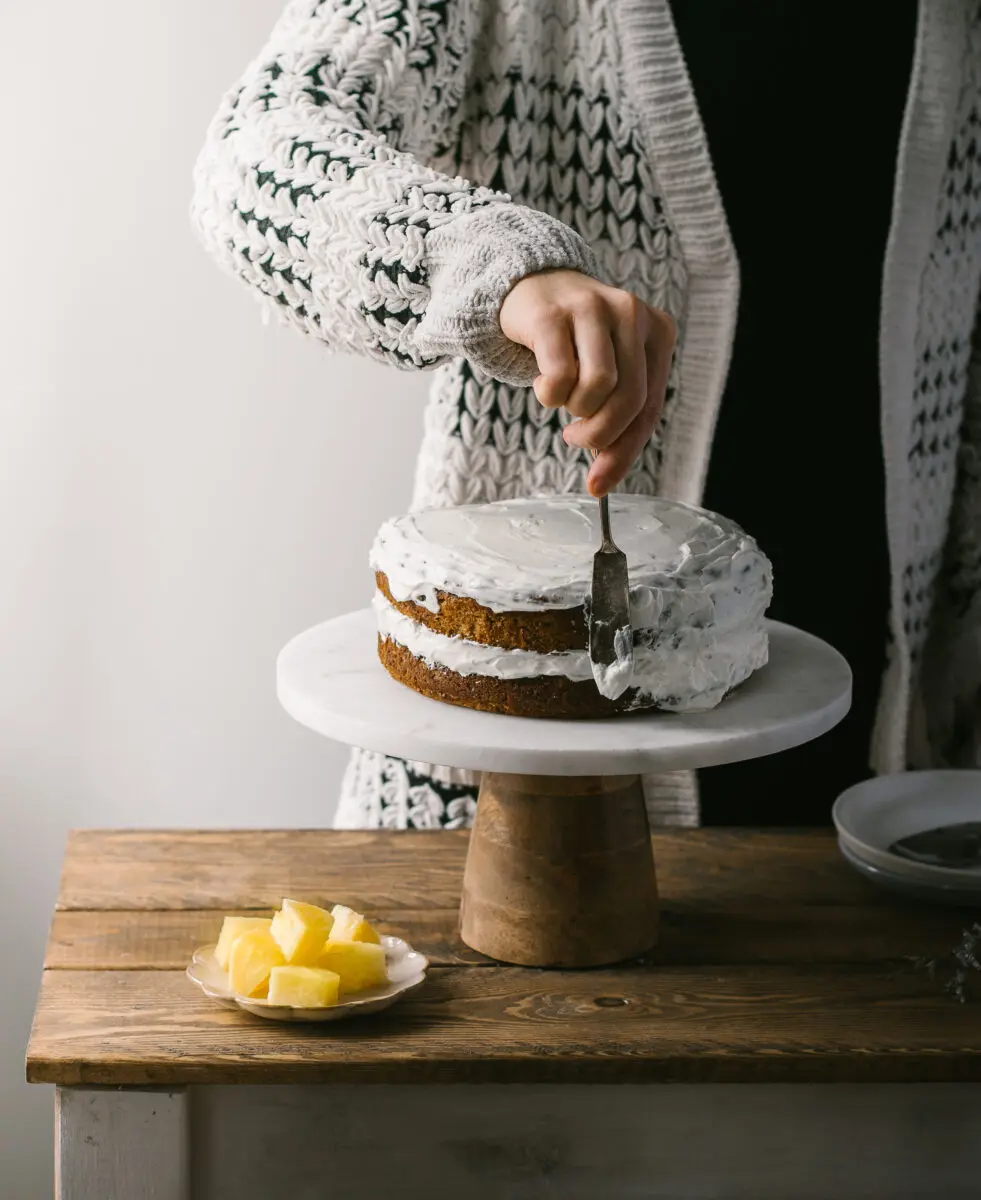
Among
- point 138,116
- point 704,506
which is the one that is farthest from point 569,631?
point 138,116

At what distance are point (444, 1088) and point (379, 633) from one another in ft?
1.08

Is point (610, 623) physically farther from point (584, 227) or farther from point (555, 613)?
point (584, 227)

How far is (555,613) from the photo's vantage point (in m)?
0.92

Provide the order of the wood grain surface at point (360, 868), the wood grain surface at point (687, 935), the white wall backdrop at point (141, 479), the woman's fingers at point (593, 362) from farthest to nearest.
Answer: the white wall backdrop at point (141, 479)
the wood grain surface at point (360, 868)
the wood grain surface at point (687, 935)
the woman's fingers at point (593, 362)

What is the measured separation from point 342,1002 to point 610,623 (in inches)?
12.1

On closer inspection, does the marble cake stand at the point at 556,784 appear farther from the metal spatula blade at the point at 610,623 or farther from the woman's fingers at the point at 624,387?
the woman's fingers at the point at 624,387

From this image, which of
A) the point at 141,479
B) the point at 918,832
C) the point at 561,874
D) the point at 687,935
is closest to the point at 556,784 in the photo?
the point at 561,874

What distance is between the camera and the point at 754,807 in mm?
1389

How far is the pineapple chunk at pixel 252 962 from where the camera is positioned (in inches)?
35.0

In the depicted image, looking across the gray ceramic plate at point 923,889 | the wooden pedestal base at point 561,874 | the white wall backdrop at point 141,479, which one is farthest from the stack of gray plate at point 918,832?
the white wall backdrop at point 141,479

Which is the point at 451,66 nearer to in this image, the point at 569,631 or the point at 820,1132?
the point at 569,631

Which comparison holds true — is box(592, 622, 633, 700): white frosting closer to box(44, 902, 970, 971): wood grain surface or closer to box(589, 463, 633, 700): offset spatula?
box(589, 463, 633, 700): offset spatula

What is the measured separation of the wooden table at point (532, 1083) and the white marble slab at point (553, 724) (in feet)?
0.60

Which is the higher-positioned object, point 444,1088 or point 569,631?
point 569,631
